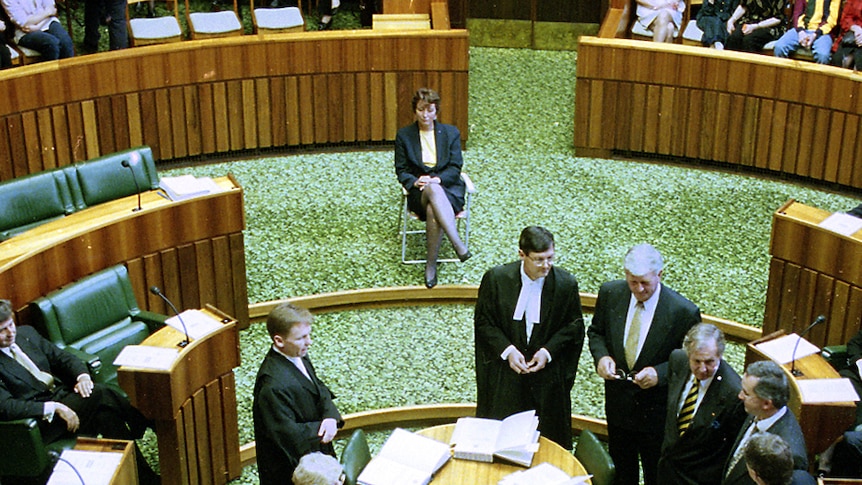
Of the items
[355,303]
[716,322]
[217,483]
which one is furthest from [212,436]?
[716,322]

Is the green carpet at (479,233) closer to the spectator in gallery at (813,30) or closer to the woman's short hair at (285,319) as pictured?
the spectator in gallery at (813,30)

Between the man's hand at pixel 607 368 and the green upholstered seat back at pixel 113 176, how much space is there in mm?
3581

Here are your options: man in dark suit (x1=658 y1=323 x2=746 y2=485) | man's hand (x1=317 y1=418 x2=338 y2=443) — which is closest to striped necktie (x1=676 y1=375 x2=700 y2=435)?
man in dark suit (x1=658 y1=323 x2=746 y2=485)

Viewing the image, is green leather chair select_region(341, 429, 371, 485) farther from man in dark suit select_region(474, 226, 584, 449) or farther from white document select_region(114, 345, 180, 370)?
white document select_region(114, 345, 180, 370)

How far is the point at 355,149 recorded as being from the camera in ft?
31.4

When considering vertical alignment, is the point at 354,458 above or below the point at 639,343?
below

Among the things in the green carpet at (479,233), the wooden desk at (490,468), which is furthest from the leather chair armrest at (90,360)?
the wooden desk at (490,468)

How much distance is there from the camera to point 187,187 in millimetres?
6734

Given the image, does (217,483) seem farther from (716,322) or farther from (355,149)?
(355,149)

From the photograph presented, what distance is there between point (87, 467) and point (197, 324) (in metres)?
1.06

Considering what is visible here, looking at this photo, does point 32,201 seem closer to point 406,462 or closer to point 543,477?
point 406,462

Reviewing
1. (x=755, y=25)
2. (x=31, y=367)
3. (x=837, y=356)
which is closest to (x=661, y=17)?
(x=755, y=25)

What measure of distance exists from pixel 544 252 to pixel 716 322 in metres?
2.37

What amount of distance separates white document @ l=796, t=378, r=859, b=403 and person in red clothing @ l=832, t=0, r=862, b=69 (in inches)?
160
